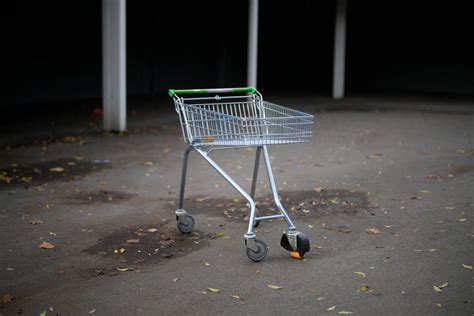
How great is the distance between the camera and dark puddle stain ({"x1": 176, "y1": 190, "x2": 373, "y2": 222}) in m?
7.47

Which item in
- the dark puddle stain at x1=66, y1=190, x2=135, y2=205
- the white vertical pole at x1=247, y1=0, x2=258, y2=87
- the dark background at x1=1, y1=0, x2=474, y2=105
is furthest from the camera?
the dark background at x1=1, y1=0, x2=474, y2=105

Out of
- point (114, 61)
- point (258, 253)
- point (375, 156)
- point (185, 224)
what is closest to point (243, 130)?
point (258, 253)

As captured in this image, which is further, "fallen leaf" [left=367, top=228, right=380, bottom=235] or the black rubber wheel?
"fallen leaf" [left=367, top=228, right=380, bottom=235]

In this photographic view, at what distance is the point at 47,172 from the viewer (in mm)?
9844

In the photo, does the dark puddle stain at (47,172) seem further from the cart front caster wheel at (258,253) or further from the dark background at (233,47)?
the dark background at (233,47)

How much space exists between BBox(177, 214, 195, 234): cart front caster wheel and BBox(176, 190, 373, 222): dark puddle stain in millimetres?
624

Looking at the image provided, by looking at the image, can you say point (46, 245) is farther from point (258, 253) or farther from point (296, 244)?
point (296, 244)

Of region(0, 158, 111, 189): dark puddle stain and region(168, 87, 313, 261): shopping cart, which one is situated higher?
region(168, 87, 313, 261): shopping cart

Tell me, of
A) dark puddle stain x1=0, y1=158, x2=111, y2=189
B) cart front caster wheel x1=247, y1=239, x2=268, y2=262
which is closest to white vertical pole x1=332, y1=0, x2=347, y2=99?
dark puddle stain x1=0, y1=158, x2=111, y2=189

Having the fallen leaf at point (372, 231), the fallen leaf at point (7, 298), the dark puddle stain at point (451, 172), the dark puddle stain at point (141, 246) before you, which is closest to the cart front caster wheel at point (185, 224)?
the dark puddle stain at point (141, 246)

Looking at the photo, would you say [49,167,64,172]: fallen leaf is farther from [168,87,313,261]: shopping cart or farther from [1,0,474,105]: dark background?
[1,0,474,105]: dark background

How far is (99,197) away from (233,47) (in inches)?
680

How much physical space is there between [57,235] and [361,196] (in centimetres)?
341

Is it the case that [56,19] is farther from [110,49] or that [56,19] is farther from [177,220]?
[177,220]
